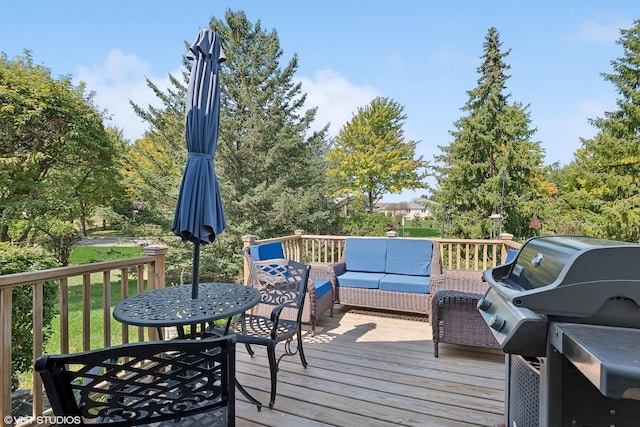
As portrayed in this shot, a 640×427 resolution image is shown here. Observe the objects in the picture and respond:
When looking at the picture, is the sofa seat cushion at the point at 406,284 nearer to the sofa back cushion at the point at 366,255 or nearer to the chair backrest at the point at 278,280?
the sofa back cushion at the point at 366,255

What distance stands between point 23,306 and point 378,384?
119 inches

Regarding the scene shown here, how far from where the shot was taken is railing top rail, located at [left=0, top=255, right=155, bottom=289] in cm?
169

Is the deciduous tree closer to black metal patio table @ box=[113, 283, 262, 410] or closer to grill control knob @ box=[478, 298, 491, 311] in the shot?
black metal patio table @ box=[113, 283, 262, 410]

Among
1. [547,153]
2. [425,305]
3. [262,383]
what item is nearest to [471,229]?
[547,153]

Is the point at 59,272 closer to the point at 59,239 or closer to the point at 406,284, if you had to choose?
the point at 406,284

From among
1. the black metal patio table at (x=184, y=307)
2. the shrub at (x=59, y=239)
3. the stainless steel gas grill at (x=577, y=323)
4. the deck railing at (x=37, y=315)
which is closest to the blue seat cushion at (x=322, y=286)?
the black metal patio table at (x=184, y=307)

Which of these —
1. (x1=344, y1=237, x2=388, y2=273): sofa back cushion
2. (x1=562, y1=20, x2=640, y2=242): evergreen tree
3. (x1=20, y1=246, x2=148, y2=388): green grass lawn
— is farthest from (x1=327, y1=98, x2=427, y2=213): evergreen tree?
(x1=344, y1=237, x2=388, y2=273): sofa back cushion

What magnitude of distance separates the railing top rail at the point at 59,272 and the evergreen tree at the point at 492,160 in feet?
45.7

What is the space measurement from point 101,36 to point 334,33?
562 cm

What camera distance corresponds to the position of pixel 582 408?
3.60ft

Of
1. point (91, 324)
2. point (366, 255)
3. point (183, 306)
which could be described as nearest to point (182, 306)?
point (183, 306)

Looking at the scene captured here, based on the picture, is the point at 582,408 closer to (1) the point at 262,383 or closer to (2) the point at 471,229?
(1) the point at 262,383

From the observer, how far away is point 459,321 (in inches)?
119

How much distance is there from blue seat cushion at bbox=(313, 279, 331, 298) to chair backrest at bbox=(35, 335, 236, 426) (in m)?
2.79
